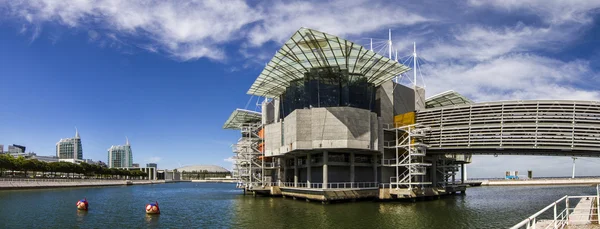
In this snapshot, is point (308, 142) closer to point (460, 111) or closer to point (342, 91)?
point (342, 91)

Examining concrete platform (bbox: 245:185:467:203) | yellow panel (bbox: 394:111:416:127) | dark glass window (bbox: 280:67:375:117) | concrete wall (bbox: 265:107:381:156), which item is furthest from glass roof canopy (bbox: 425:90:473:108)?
concrete wall (bbox: 265:107:381:156)

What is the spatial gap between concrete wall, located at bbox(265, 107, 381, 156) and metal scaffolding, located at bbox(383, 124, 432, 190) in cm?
509

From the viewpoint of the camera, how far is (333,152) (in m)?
77.7

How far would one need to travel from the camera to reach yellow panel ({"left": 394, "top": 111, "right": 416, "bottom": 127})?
80812 millimetres

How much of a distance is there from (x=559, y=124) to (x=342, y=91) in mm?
35638

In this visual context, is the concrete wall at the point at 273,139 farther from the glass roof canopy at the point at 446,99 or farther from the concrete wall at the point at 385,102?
the glass roof canopy at the point at 446,99

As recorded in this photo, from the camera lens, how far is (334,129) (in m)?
72.9

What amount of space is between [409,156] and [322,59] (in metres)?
22.9

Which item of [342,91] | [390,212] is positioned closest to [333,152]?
[342,91]

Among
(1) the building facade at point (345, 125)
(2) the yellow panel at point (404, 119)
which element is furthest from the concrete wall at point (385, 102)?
(2) the yellow panel at point (404, 119)

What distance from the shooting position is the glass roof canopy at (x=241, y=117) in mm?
119825

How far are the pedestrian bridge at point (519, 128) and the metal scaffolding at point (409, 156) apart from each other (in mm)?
3305

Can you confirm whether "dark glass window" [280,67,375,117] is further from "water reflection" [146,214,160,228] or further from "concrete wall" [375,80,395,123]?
"water reflection" [146,214,160,228]

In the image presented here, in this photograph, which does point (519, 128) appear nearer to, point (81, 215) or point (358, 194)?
point (358, 194)
